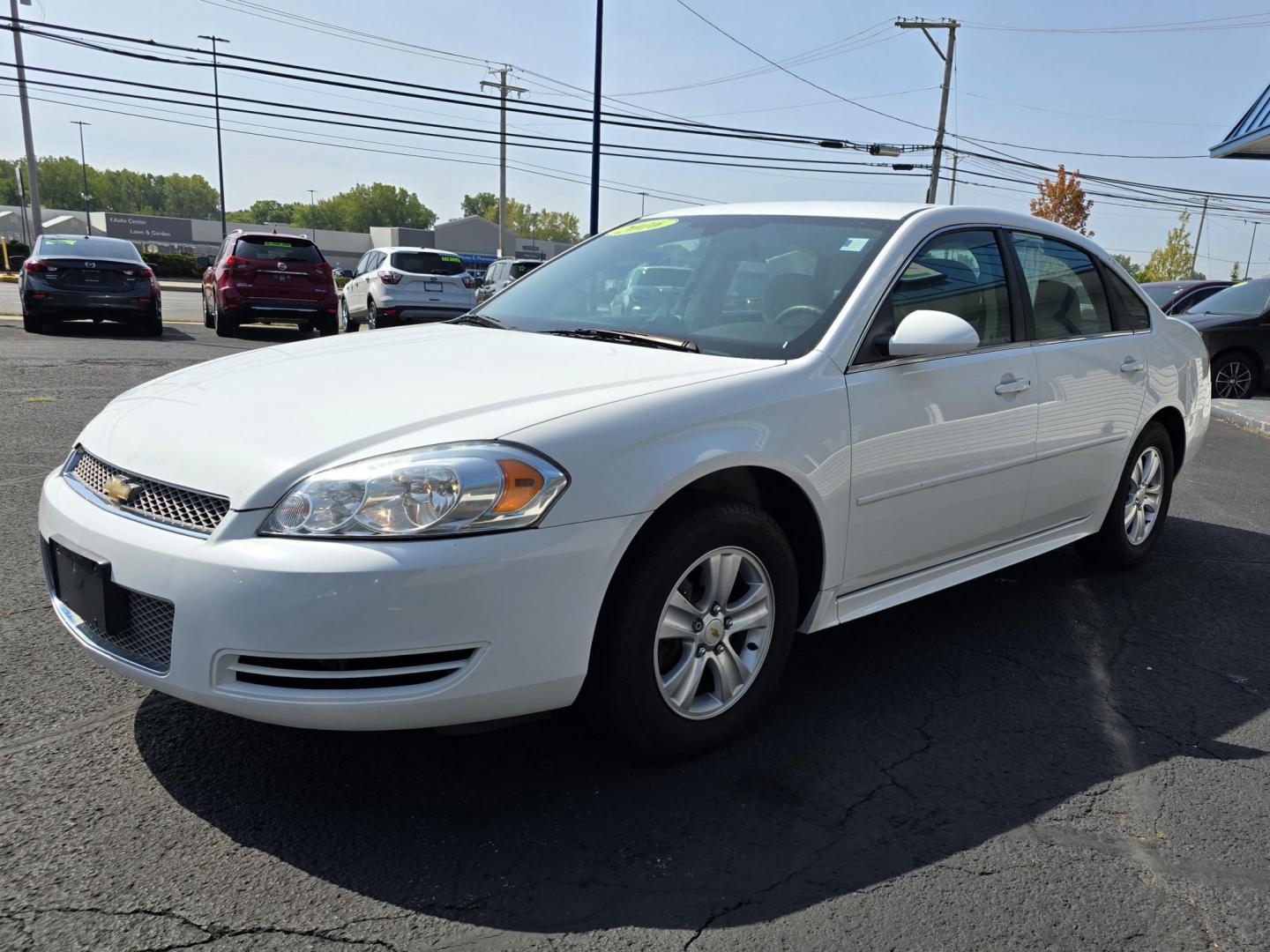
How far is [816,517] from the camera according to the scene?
3100 mm

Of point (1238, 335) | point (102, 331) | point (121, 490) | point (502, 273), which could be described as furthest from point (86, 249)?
point (1238, 335)

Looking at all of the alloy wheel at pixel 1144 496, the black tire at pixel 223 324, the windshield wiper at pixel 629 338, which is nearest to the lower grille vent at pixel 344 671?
the windshield wiper at pixel 629 338

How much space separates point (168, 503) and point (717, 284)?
2.00m

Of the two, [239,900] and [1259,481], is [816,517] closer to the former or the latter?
[239,900]

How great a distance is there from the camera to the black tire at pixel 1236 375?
13180mm

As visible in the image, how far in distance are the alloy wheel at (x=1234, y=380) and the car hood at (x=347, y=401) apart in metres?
12.6

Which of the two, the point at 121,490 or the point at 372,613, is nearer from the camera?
the point at 372,613

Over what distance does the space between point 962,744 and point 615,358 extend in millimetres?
1600

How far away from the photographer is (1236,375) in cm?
1334

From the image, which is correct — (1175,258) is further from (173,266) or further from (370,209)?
(370,209)

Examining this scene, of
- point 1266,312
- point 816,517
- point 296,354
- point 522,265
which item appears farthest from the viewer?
point 522,265

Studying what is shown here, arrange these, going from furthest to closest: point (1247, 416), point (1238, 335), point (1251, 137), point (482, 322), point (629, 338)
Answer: point (1251, 137), point (1238, 335), point (1247, 416), point (482, 322), point (629, 338)

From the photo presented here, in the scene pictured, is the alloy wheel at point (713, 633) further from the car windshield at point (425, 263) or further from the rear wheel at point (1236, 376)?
the car windshield at point (425, 263)

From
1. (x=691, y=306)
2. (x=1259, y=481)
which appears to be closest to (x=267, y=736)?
(x=691, y=306)
